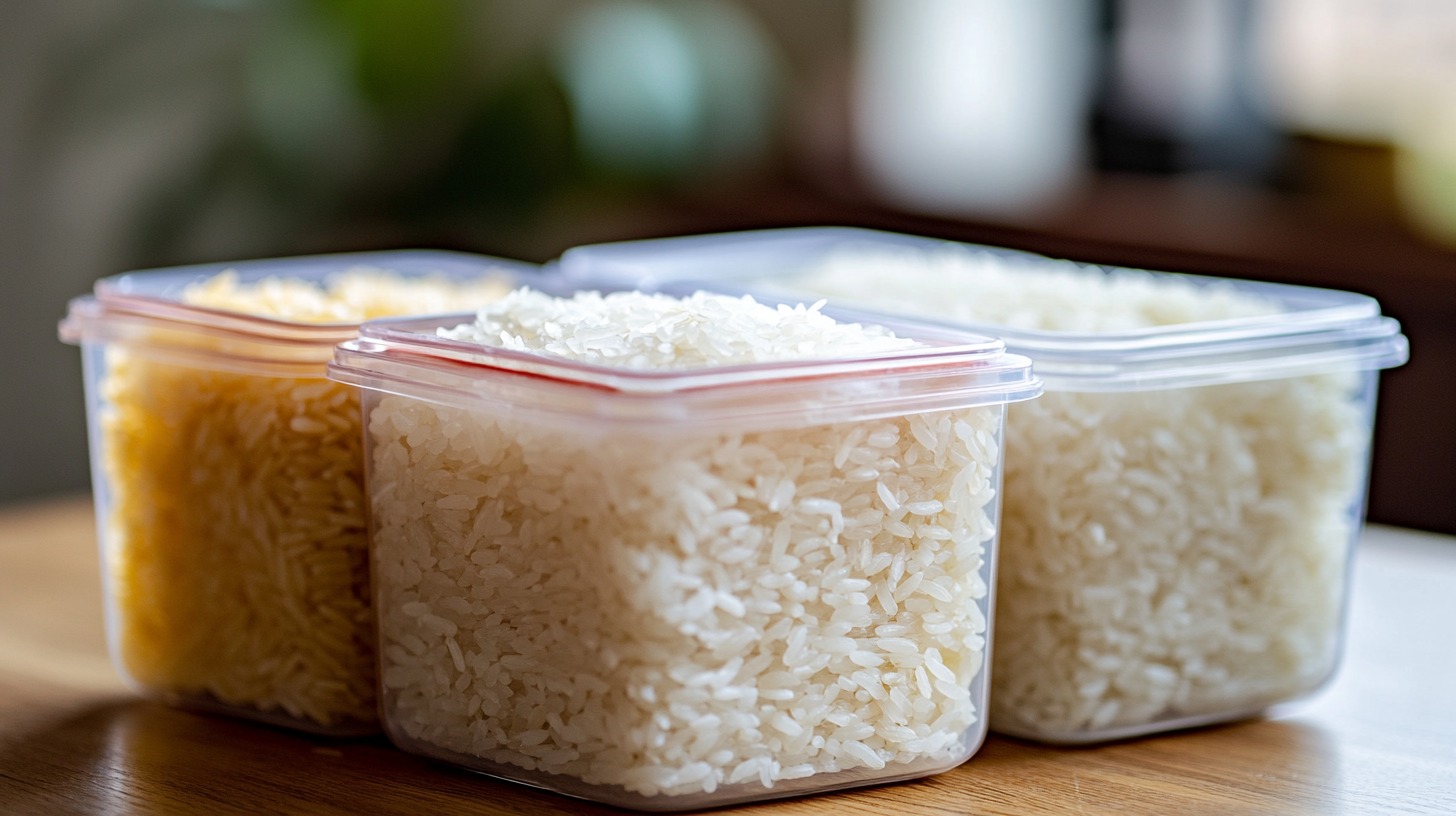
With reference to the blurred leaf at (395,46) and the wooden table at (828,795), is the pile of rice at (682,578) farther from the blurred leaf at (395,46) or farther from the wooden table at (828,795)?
the blurred leaf at (395,46)

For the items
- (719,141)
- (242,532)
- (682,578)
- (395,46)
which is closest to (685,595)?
(682,578)

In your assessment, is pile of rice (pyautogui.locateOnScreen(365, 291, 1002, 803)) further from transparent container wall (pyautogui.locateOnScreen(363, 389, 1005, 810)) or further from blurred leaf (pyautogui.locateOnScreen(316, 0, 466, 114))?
blurred leaf (pyautogui.locateOnScreen(316, 0, 466, 114))

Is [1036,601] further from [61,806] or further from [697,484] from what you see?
[61,806]

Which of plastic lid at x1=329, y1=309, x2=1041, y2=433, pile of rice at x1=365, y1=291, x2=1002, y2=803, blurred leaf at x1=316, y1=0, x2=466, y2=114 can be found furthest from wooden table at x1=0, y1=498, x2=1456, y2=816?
blurred leaf at x1=316, y1=0, x2=466, y2=114

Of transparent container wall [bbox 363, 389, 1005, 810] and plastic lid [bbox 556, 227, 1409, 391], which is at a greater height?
plastic lid [bbox 556, 227, 1409, 391]

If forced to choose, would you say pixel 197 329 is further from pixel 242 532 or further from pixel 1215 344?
pixel 1215 344

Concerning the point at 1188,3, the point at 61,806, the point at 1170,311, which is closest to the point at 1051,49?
the point at 1188,3

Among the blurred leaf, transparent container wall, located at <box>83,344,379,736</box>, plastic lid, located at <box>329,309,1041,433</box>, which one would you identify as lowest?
transparent container wall, located at <box>83,344,379,736</box>
